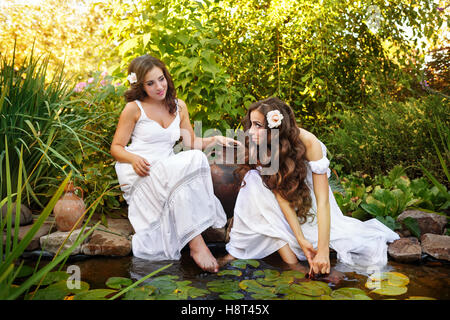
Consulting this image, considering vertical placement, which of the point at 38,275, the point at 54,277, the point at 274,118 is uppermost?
the point at 274,118

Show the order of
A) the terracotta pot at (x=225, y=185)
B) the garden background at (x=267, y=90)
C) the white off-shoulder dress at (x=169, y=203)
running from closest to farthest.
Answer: the white off-shoulder dress at (x=169, y=203) → the garden background at (x=267, y=90) → the terracotta pot at (x=225, y=185)

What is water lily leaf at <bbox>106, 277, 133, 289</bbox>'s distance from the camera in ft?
6.62

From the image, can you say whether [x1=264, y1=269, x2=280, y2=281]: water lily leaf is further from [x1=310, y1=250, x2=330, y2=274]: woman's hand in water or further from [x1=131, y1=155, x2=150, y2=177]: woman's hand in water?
[x1=131, y1=155, x2=150, y2=177]: woman's hand in water

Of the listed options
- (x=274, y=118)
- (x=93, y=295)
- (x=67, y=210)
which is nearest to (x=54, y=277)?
(x=93, y=295)

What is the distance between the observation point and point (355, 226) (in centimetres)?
267

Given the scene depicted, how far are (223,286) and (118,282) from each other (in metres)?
0.58

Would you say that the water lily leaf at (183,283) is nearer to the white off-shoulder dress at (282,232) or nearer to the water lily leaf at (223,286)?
the water lily leaf at (223,286)

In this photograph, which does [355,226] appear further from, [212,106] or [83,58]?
[83,58]

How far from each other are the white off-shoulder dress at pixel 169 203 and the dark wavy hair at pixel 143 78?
1.57ft

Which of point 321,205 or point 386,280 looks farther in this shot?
point 321,205

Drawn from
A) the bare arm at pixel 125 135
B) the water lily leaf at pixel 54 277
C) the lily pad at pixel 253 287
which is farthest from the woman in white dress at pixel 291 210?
the water lily leaf at pixel 54 277

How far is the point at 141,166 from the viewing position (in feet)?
8.75

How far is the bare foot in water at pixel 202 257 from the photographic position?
2.36 metres

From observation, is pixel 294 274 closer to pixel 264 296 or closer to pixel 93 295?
pixel 264 296
